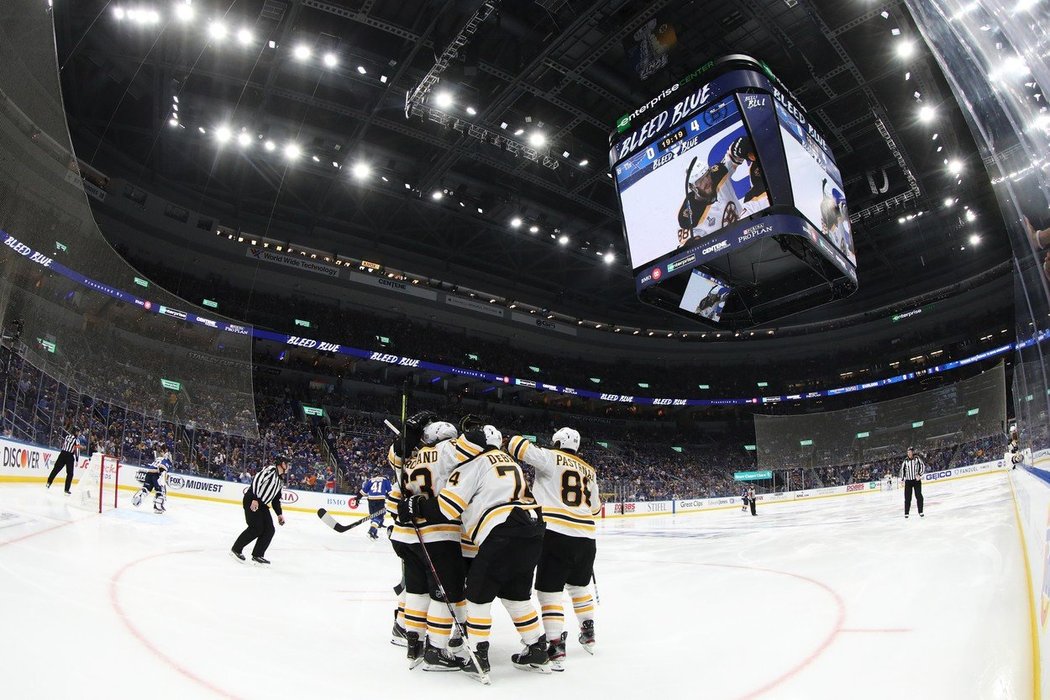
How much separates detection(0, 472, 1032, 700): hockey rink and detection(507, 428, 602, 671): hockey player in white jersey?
286 mm

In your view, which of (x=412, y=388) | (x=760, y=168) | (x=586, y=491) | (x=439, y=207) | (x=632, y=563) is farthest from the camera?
(x=412, y=388)

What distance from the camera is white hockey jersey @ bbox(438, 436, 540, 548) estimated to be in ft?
10.5

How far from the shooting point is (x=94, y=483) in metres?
8.75

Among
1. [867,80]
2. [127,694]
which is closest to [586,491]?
[127,694]

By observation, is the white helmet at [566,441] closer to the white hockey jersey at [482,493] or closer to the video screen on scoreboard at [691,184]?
the white hockey jersey at [482,493]

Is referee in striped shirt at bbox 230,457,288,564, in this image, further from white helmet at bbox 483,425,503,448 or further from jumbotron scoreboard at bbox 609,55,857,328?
jumbotron scoreboard at bbox 609,55,857,328

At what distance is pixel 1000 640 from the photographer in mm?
2910

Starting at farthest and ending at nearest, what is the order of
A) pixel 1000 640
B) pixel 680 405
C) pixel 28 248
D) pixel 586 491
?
pixel 680 405
pixel 586 491
pixel 1000 640
pixel 28 248

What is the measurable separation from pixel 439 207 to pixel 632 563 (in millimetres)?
15983

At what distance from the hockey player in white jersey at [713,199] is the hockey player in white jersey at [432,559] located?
7.24m

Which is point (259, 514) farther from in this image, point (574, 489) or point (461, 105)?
point (461, 105)

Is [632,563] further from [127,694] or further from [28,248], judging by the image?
[28,248]

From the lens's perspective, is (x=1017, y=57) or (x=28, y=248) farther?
(x=28, y=248)

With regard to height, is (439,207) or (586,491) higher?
(439,207)
